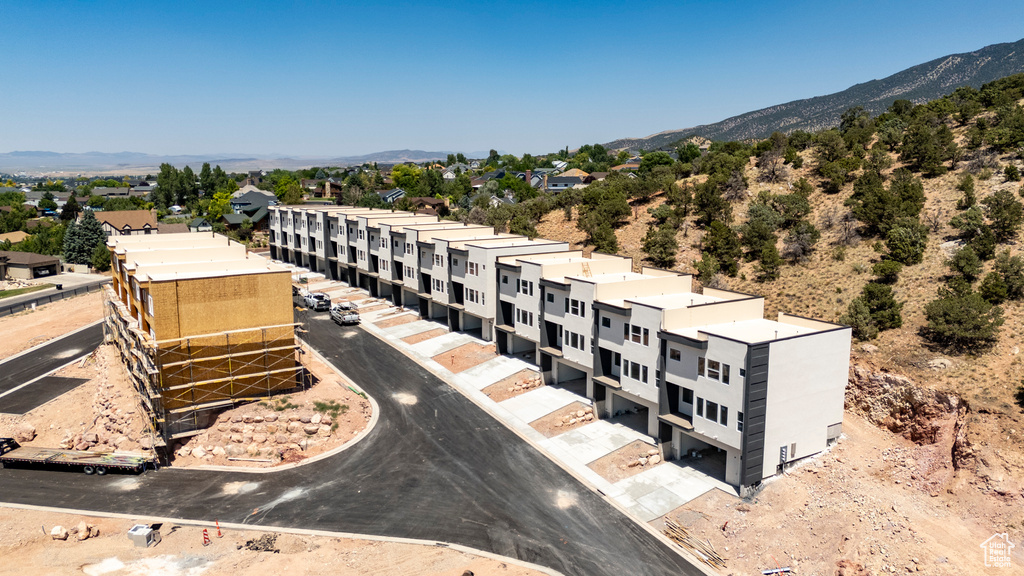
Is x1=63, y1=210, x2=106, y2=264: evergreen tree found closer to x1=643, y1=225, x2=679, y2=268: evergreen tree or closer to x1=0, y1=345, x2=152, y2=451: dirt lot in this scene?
x1=0, y1=345, x2=152, y2=451: dirt lot

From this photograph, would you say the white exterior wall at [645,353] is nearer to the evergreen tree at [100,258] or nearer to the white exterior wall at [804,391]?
the white exterior wall at [804,391]

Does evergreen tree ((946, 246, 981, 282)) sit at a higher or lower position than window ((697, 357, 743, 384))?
higher

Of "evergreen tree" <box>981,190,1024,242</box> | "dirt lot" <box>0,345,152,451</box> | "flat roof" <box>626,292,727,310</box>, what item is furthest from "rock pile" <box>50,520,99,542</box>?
"evergreen tree" <box>981,190,1024,242</box>

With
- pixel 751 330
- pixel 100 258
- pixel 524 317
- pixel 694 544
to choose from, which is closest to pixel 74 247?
pixel 100 258

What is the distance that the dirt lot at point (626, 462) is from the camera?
113ft

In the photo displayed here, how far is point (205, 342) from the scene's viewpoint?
127ft

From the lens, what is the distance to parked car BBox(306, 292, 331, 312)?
6806cm

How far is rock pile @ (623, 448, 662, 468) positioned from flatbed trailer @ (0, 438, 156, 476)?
2793 cm

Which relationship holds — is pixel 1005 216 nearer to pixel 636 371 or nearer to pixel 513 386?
pixel 636 371

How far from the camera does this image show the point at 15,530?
28.8 metres

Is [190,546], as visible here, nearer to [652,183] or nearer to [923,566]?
[923,566]

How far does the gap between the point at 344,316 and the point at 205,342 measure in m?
23.1

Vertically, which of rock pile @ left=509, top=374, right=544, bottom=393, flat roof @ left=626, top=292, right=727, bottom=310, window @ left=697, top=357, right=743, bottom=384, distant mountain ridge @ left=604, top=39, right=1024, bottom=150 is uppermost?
distant mountain ridge @ left=604, top=39, right=1024, bottom=150

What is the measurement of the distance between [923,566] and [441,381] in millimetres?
32561
